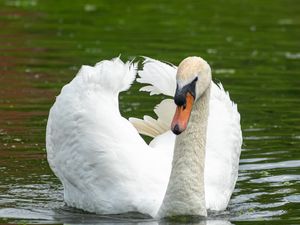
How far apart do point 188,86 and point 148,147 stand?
4.85ft

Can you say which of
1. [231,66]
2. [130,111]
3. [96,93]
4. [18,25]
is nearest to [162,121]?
[96,93]

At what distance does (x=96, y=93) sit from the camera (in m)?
10.6

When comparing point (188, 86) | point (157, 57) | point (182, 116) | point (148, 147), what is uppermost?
point (157, 57)

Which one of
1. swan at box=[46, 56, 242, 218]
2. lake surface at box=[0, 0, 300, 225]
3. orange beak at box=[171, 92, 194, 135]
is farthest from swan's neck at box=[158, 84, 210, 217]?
orange beak at box=[171, 92, 194, 135]

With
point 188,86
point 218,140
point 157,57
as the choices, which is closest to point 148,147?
point 218,140

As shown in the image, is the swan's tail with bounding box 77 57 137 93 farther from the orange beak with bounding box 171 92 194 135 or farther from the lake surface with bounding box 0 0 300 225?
the orange beak with bounding box 171 92 194 135

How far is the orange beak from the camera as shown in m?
8.86

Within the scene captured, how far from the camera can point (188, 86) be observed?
9.25 m

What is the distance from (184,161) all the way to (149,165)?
513mm

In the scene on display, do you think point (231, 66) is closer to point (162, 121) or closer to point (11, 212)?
point (162, 121)

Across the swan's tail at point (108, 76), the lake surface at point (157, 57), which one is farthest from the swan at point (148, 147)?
the lake surface at point (157, 57)

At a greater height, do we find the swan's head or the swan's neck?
the swan's head

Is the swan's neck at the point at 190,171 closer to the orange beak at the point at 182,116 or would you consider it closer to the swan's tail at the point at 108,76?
the orange beak at the point at 182,116

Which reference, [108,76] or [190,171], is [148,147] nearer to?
[108,76]
